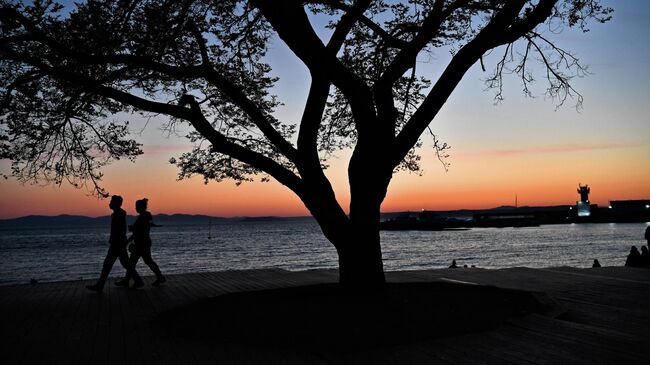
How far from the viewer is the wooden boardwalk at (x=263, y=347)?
215 inches

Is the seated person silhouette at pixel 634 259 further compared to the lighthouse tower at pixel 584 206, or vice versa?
the lighthouse tower at pixel 584 206

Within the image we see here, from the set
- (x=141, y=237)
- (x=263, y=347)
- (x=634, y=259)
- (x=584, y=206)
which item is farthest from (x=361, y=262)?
(x=584, y=206)

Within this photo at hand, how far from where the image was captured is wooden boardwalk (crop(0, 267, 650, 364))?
215 inches

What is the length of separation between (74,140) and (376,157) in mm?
6931

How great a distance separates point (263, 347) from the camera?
607 cm

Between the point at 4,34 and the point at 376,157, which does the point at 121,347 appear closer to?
the point at 376,157

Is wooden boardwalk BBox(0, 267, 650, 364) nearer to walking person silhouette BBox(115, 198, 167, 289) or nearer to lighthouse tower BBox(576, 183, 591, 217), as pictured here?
walking person silhouette BBox(115, 198, 167, 289)

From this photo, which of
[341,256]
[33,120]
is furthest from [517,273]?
[33,120]

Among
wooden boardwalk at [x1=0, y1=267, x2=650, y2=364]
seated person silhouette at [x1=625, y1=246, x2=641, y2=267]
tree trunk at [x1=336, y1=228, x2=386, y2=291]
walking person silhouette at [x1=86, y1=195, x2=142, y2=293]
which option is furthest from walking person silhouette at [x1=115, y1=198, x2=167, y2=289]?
seated person silhouette at [x1=625, y1=246, x2=641, y2=267]

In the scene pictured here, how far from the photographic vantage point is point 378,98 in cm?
944

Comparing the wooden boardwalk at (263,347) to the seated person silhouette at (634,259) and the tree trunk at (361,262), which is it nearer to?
the tree trunk at (361,262)

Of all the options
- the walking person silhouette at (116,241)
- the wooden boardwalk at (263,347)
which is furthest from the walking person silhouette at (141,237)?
the wooden boardwalk at (263,347)

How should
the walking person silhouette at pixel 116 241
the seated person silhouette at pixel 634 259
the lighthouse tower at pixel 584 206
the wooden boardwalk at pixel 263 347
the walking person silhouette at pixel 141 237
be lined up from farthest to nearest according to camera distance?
the lighthouse tower at pixel 584 206 → the seated person silhouette at pixel 634 259 → the walking person silhouette at pixel 141 237 → the walking person silhouette at pixel 116 241 → the wooden boardwalk at pixel 263 347

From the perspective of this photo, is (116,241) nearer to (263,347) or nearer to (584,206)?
(263,347)
